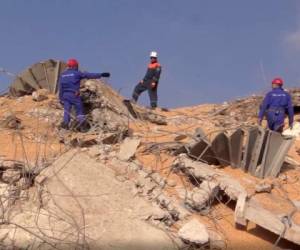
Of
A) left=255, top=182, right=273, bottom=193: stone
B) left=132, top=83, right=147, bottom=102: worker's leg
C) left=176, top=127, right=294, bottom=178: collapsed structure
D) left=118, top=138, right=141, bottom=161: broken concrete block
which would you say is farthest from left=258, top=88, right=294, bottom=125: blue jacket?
left=132, top=83, right=147, bottom=102: worker's leg

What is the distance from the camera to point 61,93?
35.8 feet

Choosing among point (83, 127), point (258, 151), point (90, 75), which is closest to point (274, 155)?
point (258, 151)

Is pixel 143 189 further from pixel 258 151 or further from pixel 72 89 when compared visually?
pixel 72 89

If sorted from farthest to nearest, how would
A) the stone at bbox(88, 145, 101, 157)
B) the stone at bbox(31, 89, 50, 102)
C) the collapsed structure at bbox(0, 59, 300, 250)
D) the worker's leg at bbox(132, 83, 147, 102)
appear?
the worker's leg at bbox(132, 83, 147, 102)
the stone at bbox(31, 89, 50, 102)
the stone at bbox(88, 145, 101, 157)
the collapsed structure at bbox(0, 59, 300, 250)

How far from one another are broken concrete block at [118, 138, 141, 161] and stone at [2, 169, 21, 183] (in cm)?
147

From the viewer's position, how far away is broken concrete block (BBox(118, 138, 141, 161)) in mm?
8484

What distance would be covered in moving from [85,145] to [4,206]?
6.66 ft

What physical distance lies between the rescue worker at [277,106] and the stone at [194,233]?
4.10 metres

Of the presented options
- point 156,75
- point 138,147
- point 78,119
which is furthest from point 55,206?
point 156,75

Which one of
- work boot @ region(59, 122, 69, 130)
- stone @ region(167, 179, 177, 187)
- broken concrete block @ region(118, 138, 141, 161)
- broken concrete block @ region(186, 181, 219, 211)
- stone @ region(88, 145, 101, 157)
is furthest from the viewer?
work boot @ region(59, 122, 69, 130)

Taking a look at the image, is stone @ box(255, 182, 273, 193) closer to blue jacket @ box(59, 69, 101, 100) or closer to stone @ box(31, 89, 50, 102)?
blue jacket @ box(59, 69, 101, 100)

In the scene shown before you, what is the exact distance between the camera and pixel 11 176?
7.70 m

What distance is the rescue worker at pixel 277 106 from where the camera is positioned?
10.5 metres

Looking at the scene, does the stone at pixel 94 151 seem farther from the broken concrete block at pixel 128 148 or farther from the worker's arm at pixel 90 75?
the worker's arm at pixel 90 75
